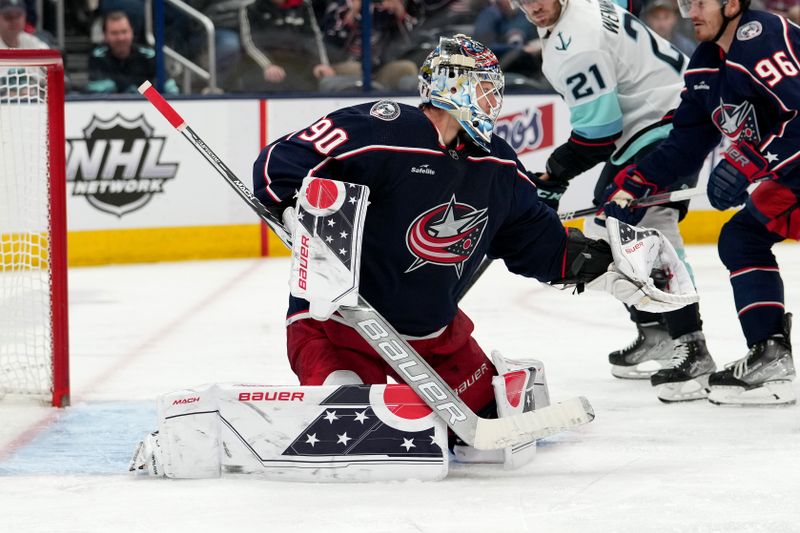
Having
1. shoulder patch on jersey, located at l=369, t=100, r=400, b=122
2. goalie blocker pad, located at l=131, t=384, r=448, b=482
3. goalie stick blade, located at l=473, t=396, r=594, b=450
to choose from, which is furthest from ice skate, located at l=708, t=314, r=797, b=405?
shoulder patch on jersey, located at l=369, t=100, r=400, b=122

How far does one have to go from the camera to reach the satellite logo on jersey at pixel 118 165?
5.73 metres

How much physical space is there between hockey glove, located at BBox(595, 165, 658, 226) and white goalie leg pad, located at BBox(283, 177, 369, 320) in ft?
3.94

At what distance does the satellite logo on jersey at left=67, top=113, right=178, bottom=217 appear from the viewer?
18.8ft

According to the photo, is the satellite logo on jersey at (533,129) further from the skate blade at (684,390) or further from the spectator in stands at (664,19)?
the skate blade at (684,390)

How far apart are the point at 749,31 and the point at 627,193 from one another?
577mm

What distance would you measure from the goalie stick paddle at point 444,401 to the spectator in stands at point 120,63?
3.74m

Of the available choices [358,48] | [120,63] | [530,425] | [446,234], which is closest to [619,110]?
[446,234]

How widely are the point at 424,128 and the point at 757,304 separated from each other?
3.68ft

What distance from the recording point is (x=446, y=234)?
250cm

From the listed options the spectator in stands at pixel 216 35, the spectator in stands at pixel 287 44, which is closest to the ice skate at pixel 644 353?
the spectator in stands at pixel 287 44

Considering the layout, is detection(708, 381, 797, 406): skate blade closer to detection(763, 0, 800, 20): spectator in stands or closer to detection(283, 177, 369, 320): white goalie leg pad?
detection(283, 177, 369, 320): white goalie leg pad

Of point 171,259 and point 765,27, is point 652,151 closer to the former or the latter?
point 765,27

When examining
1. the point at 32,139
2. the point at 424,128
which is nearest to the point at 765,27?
the point at 424,128

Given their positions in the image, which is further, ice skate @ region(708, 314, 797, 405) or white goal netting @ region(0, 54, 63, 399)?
white goal netting @ region(0, 54, 63, 399)
